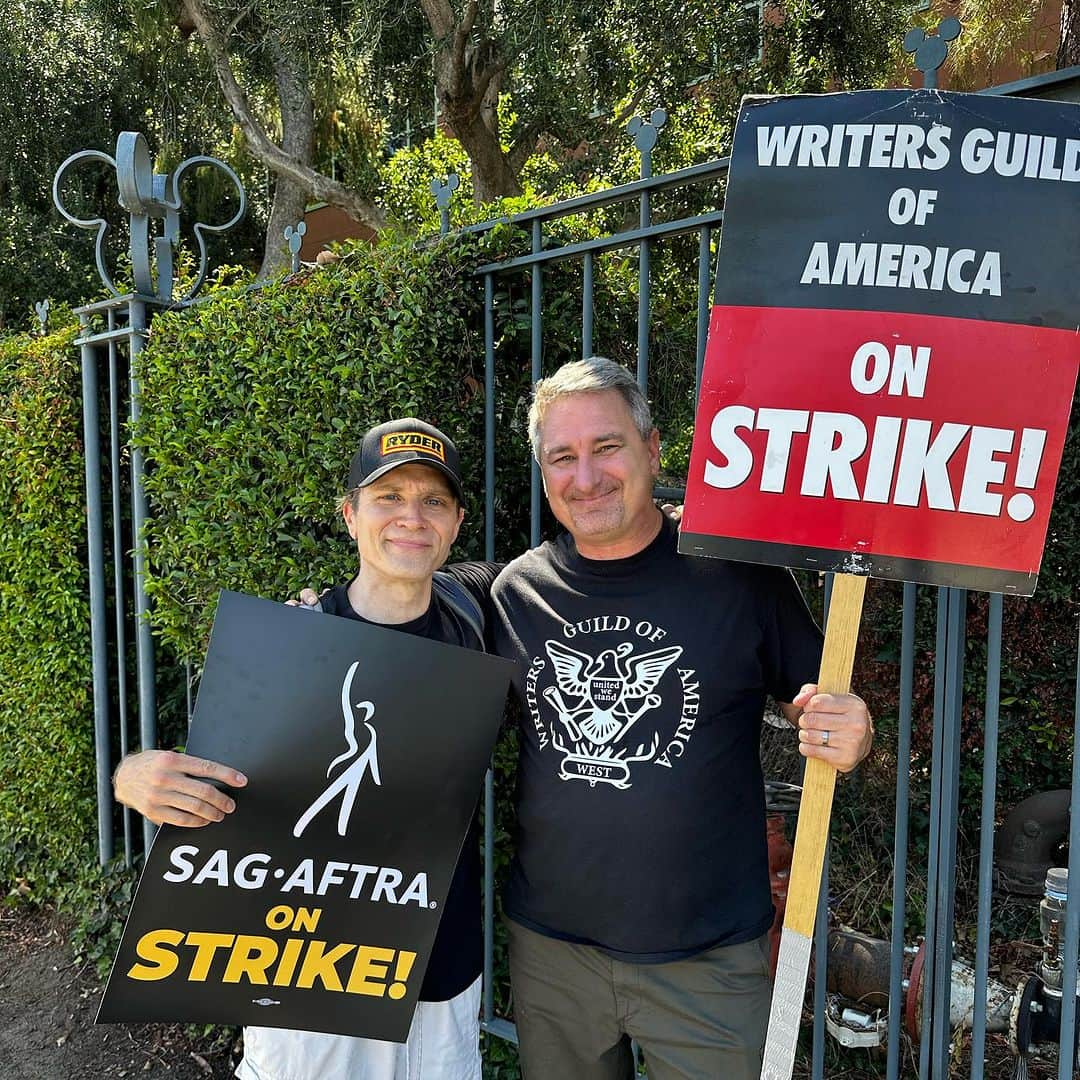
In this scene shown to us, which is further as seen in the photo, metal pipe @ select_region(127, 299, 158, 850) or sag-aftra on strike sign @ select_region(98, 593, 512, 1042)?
metal pipe @ select_region(127, 299, 158, 850)

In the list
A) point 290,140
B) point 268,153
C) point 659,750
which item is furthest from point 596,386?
point 290,140

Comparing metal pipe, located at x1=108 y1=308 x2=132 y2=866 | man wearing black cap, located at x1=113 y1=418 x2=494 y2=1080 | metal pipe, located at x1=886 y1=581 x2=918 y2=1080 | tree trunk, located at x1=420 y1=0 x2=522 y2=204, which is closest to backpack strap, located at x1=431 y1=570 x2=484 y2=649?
man wearing black cap, located at x1=113 y1=418 x2=494 y2=1080

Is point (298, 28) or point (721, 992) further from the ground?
point (298, 28)

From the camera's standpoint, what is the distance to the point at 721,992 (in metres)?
2.07

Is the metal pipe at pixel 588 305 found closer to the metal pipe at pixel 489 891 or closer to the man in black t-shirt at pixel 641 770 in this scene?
the man in black t-shirt at pixel 641 770

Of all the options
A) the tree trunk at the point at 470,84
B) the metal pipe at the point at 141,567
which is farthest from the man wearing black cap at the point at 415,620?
the tree trunk at the point at 470,84

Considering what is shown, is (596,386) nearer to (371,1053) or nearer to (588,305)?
(588,305)

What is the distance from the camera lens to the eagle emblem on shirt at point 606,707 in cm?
207

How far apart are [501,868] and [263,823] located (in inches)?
51.9

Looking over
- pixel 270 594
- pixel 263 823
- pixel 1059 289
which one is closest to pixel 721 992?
pixel 263 823

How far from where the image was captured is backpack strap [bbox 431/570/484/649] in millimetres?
2260

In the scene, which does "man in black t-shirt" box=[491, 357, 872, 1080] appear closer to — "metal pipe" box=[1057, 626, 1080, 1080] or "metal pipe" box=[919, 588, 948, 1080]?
"metal pipe" box=[919, 588, 948, 1080]

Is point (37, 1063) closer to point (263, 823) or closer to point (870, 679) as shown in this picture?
point (263, 823)

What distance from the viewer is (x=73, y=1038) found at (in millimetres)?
3727
